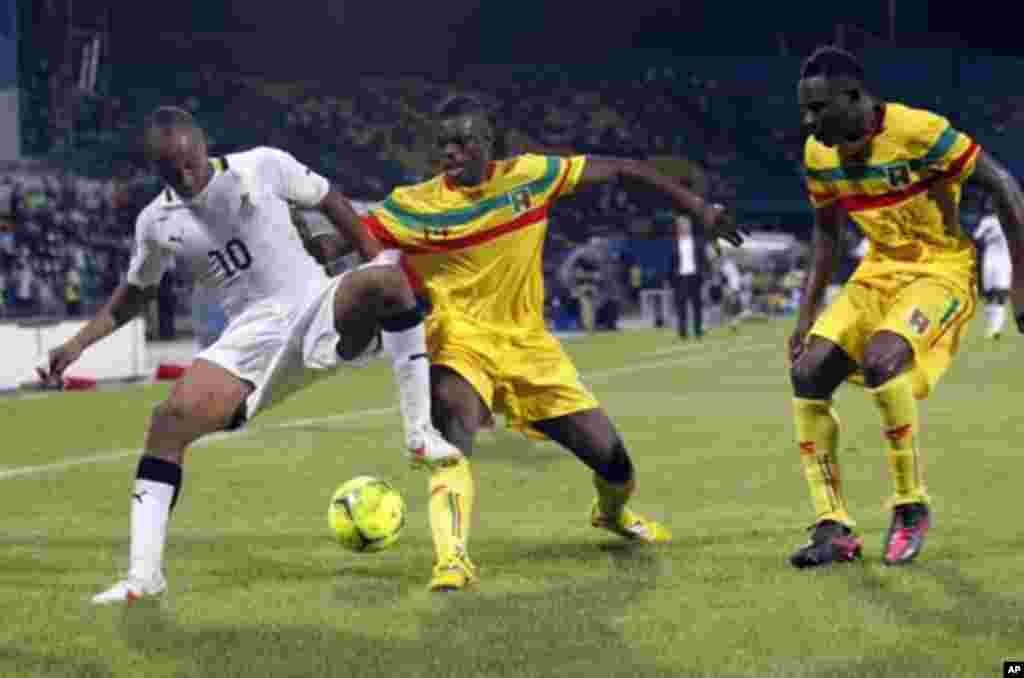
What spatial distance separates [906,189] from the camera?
24.3 ft

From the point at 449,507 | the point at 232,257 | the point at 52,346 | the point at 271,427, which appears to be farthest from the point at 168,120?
the point at 52,346

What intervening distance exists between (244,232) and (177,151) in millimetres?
381

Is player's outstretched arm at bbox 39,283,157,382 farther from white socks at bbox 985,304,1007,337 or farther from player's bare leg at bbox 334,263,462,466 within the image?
white socks at bbox 985,304,1007,337

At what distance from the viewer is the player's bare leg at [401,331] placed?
6.84 meters

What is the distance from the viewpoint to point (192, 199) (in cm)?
675

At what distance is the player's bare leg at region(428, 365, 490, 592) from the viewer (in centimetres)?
681

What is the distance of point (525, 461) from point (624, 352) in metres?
14.8

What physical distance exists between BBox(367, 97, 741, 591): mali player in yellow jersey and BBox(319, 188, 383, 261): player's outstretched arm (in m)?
0.32

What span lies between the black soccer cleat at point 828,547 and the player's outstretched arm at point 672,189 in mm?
1177

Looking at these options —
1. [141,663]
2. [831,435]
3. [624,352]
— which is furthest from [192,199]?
[624,352]

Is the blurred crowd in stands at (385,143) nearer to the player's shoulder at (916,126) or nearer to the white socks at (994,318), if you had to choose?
the white socks at (994,318)

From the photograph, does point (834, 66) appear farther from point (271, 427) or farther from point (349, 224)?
point (271, 427)

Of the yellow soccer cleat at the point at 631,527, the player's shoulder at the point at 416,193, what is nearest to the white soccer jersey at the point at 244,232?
the player's shoulder at the point at 416,193

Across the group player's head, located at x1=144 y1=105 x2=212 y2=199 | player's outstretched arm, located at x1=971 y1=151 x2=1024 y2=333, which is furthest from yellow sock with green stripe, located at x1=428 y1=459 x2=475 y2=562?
player's outstretched arm, located at x1=971 y1=151 x2=1024 y2=333
